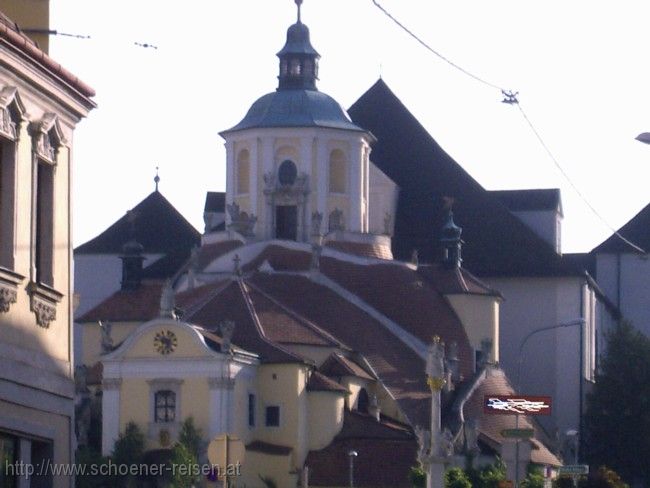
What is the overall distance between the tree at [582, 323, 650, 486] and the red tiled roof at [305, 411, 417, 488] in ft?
43.7

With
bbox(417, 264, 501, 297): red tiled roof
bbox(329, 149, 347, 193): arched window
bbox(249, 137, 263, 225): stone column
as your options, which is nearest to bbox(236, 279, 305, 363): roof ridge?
bbox(249, 137, 263, 225): stone column

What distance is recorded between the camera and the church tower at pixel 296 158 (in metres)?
81.2

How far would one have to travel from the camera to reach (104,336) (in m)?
72.4

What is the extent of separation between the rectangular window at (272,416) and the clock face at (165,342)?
4.67m

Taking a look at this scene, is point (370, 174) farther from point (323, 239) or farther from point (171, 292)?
point (171, 292)

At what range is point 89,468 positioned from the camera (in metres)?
60.8

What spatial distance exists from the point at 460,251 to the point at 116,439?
23.5 metres

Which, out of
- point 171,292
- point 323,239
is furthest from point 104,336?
point 323,239

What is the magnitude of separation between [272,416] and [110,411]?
220 inches

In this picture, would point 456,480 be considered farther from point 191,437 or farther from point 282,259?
point 282,259

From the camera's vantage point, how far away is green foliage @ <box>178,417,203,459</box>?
65812 mm

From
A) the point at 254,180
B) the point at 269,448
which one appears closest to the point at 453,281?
the point at 254,180

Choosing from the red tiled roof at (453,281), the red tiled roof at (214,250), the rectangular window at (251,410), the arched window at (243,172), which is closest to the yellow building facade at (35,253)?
the rectangular window at (251,410)

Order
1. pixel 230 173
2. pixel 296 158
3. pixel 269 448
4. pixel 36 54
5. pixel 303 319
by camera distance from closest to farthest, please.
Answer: pixel 36 54
pixel 269 448
pixel 303 319
pixel 296 158
pixel 230 173
